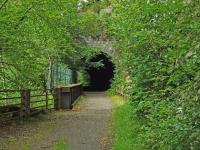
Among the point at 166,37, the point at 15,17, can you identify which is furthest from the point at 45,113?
the point at 166,37

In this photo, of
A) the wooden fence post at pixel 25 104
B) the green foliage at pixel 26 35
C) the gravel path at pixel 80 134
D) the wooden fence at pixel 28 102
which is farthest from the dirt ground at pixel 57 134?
the green foliage at pixel 26 35

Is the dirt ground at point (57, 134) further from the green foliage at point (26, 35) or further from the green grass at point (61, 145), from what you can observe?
the green foliage at point (26, 35)

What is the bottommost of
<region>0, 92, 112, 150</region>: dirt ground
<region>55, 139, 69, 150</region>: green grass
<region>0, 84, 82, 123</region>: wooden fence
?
<region>0, 92, 112, 150</region>: dirt ground

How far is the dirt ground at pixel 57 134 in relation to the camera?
11617 mm

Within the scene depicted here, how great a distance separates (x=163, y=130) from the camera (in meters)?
5.63

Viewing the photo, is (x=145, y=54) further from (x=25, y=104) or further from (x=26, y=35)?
(x=25, y=104)

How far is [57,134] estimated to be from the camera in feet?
45.1

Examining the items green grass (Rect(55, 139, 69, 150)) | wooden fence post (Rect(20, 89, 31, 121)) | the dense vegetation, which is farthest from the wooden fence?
green grass (Rect(55, 139, 69, 150))

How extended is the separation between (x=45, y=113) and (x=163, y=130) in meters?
15.2

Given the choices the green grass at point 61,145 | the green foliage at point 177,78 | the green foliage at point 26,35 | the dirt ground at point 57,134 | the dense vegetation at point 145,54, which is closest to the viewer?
the green foliage at point 177,78

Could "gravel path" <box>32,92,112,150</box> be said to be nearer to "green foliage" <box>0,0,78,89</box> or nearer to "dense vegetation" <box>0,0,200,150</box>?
"dense vegetation" <box>0,0,200,150</box>

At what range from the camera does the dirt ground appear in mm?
11617

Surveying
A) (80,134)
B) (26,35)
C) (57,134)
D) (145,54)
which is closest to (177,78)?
(145,54)

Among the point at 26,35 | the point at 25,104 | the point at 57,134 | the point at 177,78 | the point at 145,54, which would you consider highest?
the point at 26,35
